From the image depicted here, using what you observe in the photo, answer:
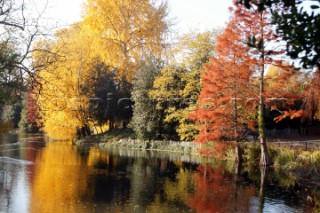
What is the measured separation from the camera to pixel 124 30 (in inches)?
1315

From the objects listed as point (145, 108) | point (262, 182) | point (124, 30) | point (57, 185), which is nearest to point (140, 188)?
point (57, 185)

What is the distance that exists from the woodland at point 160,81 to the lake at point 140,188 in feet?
9.40

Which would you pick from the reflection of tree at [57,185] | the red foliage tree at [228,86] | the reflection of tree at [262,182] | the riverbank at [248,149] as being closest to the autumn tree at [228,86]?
the red foliage tree at [228,86]

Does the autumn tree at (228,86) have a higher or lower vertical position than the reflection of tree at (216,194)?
higher

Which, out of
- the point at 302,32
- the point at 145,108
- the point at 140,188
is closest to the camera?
the point at 302,32

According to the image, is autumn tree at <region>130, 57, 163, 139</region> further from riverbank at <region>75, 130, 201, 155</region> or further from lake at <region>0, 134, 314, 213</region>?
lake at <region>0, 134, 314, 213</region>

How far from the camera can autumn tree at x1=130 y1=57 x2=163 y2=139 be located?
30.2 m

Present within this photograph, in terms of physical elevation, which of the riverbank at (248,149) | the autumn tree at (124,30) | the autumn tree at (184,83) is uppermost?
the autumn tree at (124,30)

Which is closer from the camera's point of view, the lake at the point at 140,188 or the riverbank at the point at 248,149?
the lake at the point at 140,188

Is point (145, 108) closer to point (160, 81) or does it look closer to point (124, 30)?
point (160, 81)

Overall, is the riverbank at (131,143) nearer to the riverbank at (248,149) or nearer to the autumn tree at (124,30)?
the riverbank at (248,149)

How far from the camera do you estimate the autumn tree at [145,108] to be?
30.2 m

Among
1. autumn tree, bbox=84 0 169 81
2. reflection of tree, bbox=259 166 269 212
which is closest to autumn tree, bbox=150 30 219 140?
autumn tree, bbox=84 0 169 81

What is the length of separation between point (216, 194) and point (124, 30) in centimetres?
2300
